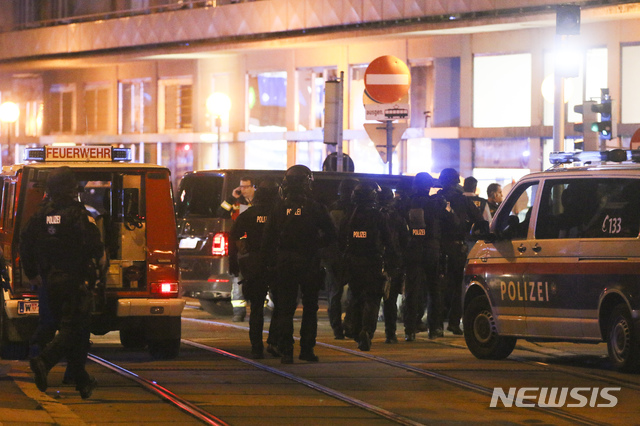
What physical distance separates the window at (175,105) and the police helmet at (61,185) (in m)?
28.6

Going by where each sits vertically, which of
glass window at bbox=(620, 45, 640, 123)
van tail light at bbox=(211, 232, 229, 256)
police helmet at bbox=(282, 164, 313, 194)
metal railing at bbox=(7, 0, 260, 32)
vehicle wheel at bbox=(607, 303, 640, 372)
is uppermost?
metal railing at bbox=(7, 0, 260, 32)

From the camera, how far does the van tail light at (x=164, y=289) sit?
11781 mm

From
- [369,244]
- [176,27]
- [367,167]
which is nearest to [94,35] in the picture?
[176,27]

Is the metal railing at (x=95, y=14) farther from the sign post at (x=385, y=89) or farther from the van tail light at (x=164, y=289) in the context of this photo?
the van tail light at (x=164, y=289)

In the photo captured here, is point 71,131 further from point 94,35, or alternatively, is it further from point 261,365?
point 261,365

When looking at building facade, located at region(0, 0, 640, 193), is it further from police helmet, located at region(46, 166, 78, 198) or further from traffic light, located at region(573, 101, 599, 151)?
police helmet, located at region(46, 166, 78, 198)

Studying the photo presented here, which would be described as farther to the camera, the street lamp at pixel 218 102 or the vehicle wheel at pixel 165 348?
the street lamp at pixel 218 102

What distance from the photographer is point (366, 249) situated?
13.0 metres

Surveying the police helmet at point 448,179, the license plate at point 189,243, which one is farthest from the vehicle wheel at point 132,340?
the police helmet at point 448,179

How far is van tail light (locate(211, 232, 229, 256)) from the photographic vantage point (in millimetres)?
16016

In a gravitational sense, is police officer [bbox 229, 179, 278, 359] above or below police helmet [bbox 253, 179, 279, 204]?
below

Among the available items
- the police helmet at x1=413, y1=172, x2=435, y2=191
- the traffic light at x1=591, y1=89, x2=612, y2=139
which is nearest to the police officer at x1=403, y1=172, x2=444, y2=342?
the police helmet at x1=413, y1=172, x2=435, y2=191

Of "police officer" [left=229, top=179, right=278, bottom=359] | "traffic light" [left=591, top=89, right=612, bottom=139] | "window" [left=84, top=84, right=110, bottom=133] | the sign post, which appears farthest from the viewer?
"window" [left=84, top=84, right=110, bottom=133]

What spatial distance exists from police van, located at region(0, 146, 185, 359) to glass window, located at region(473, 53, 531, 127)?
62.8 feet
